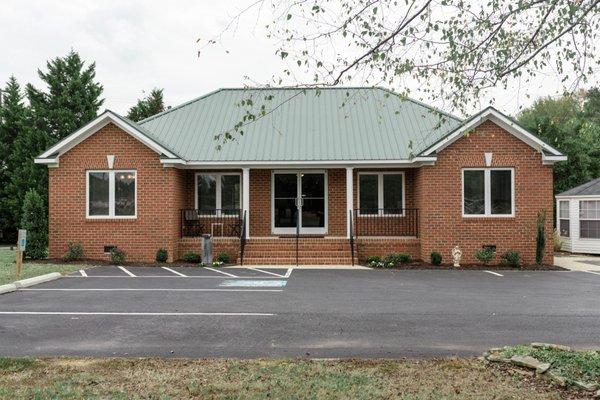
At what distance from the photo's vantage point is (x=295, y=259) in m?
16.5

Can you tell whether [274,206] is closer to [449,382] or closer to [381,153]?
[381,153]

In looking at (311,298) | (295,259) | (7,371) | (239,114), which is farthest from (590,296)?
(239,114)

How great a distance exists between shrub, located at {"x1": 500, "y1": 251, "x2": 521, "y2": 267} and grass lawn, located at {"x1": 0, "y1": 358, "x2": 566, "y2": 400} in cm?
1118

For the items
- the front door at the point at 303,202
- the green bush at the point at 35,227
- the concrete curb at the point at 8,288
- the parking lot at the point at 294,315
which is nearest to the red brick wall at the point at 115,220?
the green bush at the point at 35,227

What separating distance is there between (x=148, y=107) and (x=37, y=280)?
869 inches

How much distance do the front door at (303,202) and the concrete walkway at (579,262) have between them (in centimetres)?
818

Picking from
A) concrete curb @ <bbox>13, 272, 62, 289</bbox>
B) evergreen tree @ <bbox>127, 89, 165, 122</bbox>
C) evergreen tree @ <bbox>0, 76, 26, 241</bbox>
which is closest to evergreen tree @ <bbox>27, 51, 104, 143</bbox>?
evergreen tree @ <bbox>0, 76, 26, 241</bbox>

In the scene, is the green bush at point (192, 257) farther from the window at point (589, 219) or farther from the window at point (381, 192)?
the window at point (589, 219)

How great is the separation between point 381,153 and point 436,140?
6.33 ft

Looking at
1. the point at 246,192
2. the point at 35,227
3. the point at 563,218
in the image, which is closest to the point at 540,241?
the point at 563,218

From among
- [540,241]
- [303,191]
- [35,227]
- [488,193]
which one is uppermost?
[303,191]

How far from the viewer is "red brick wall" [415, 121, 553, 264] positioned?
16656 millimetres

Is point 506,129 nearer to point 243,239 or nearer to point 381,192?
point 381,192

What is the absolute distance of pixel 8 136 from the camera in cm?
2806
